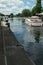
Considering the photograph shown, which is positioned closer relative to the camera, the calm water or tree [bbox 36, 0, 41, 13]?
the calm water

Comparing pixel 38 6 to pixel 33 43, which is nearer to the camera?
pixel 33 43

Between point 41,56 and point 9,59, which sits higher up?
point 9,59

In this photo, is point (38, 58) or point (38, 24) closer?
point (38, 58)

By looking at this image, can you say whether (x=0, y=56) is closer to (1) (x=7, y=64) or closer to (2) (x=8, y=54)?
(2) (x=8, y=54)

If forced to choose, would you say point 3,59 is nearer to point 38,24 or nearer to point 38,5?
point 38,24

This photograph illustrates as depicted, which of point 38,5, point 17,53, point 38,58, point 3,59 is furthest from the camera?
point 38,5

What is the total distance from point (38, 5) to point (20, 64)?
130 meters

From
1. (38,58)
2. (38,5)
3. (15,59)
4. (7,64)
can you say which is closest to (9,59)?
(15,59)

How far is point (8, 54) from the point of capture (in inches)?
575

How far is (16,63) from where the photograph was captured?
1230 centimetres

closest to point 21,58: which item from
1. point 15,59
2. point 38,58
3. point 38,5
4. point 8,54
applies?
point 15,59

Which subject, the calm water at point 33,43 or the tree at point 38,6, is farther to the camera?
the tree at point 38,6

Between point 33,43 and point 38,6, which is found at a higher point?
point 33,43

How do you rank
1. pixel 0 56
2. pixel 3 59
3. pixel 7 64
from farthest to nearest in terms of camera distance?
pixel 0 56 < pixel 3 59 < pixel 7 64
